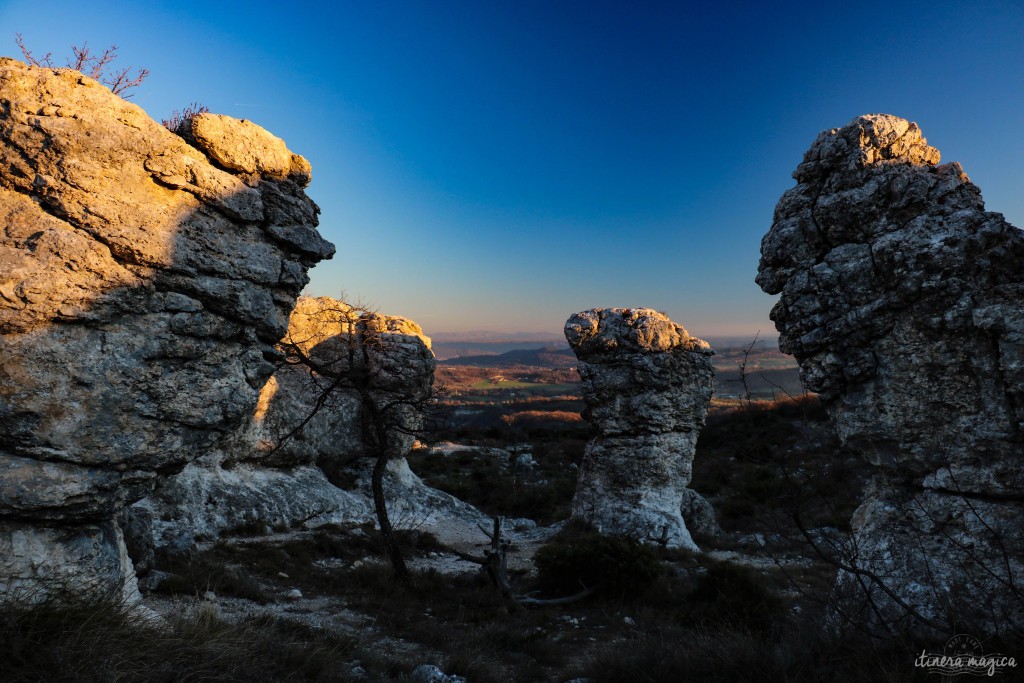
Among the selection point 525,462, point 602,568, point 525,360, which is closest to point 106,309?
point 602,568

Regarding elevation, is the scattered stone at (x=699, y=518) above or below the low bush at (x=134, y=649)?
below

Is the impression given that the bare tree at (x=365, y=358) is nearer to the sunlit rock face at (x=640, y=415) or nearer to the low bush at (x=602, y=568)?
the sunlit rock face at (x=640, y=415)

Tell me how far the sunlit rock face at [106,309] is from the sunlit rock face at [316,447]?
18.1 feet

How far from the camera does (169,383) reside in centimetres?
558

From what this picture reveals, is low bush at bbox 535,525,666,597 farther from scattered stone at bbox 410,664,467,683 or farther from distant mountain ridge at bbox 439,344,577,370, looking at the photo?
distant mountain ridge at bbox 439,344,577,370

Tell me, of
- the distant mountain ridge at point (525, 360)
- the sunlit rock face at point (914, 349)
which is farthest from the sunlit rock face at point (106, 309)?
the distant mountain ridge at point (525, 360)

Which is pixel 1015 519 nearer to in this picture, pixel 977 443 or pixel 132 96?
pixel 977 443

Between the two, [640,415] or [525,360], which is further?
[525,360]

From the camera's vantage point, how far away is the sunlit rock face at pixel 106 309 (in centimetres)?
488

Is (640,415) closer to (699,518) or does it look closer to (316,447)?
(699,518)

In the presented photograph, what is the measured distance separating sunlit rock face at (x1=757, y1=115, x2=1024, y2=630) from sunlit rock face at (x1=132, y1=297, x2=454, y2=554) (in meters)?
8.56

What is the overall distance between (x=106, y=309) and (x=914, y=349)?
29.2 feet

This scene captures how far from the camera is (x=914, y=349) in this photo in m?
6.17

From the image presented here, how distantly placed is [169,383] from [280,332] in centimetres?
141
